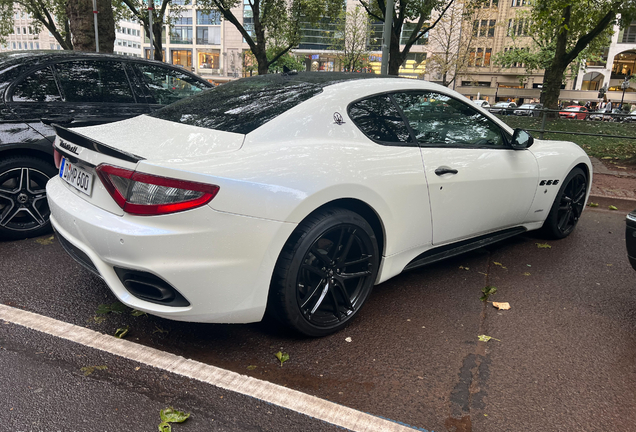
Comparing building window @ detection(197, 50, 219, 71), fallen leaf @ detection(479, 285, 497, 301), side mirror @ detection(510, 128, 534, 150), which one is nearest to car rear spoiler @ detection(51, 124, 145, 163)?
fallen leaf @ detection(479, 285, 497, 301)

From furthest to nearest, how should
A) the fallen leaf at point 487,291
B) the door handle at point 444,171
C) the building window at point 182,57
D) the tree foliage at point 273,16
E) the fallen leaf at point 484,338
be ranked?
1. the building window at point 182,57
2. the tree foliage at point 273,16
3. the fallen leaf at point 487,291
4. the door handle at point 444,171
5. the fallen leaf at point 484,338

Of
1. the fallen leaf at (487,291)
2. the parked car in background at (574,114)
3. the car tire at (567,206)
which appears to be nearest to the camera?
the fallen leaf at (487,291)

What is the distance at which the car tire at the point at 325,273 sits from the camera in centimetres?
253

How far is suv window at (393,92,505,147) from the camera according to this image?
10.9 feet

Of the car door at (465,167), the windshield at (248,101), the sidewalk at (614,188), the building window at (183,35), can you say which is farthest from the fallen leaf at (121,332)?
the building window at (183,35)

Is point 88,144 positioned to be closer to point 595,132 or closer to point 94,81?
point 94,81

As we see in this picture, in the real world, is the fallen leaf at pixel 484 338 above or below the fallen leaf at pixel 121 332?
above

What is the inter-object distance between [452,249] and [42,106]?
12.0ft

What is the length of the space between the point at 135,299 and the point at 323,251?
101 centimetres

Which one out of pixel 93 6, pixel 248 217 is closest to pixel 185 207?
pixel 248 217

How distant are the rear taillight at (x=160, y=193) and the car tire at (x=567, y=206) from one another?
3.70m

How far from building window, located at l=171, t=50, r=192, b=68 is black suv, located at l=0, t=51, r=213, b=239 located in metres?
81.3

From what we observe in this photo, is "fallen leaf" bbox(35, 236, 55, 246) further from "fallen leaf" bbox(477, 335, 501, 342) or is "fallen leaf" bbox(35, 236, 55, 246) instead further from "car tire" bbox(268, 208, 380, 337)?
"fallen leaf" bbox(477, 335, 501, 342)

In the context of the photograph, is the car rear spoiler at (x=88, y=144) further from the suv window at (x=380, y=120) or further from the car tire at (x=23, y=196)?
the car tire at (x=23, y=196)
